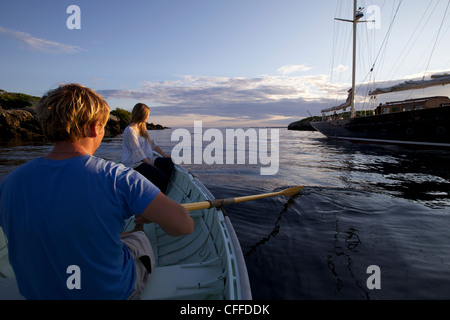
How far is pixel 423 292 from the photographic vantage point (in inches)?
129

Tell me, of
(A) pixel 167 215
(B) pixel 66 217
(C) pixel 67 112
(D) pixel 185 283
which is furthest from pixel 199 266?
(C) pixel 67 112

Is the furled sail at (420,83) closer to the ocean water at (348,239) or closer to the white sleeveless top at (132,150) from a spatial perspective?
the ocean water at (348,239)

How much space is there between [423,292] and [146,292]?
12.3ft

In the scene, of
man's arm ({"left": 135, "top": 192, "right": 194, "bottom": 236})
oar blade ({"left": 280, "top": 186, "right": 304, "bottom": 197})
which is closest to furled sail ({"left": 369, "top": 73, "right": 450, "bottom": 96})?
oar blade ({"left": 280, "top": 186, "right": 304, "bottom": 197})

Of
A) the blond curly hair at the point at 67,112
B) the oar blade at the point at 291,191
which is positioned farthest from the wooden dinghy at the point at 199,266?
the oar blade at the point at 291,191

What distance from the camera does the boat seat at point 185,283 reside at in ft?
7.33

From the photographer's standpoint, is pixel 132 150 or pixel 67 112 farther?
pixel 132 150

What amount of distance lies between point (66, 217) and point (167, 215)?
1.78 feet

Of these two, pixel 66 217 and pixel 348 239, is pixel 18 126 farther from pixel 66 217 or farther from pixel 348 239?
pixel 348 239

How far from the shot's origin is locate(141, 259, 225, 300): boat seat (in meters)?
2.23

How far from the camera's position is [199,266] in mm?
2746

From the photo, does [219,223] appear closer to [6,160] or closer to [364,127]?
[6,160]

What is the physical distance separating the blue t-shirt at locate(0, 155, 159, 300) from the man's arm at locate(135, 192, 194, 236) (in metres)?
0.05

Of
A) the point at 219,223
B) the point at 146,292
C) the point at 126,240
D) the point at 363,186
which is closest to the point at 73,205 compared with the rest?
the point at 126,240
